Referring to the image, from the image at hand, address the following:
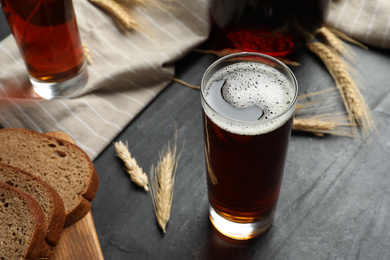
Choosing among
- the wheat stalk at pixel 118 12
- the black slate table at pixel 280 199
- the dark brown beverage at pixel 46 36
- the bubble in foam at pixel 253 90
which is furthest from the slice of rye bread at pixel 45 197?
the wheat stalk at pixel 118 12

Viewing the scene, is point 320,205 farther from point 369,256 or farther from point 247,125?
point 247,125

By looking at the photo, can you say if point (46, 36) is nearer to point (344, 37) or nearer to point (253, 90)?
point (253, 90)

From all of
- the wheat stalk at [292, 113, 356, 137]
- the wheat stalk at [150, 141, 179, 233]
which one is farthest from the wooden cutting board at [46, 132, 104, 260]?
the wheat stalk at [292, 113, 356, 137]

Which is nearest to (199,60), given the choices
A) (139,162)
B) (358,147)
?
(139,162)

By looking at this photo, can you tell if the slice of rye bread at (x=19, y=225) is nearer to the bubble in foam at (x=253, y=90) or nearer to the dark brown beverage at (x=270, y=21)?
the bubble in foam at (x=253, y=90)

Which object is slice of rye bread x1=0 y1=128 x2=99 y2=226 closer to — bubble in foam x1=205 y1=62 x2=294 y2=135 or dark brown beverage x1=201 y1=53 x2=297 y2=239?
dark brown beverage x1=201 y1=53 x2=297 y2=239

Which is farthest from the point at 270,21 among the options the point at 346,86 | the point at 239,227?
the point at 239,227

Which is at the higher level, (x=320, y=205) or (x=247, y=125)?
(x=247, y=125)
